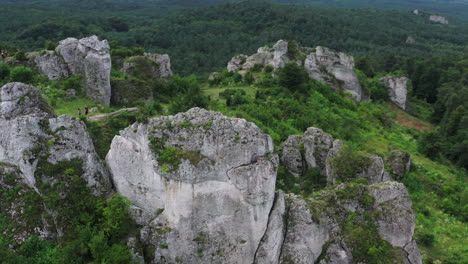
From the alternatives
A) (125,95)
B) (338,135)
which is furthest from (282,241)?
(338,135)

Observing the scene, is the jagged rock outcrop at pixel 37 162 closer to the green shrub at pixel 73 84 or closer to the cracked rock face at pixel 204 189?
the cracked rock face at pixel 204 189

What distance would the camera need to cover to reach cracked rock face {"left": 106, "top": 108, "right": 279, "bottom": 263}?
1517cm

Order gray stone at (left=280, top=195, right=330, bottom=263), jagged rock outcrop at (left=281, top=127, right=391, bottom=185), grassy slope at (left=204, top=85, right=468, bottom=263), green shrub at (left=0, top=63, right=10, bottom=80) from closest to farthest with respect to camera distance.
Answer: gray stone at (left=280, top=195, right=330, bottom=263) < grassy slope at (left=204, top=85, right=468, bottom=263) < green shrub at (left=0, top=63, right=10, bottom=80) < jagged rock outcrop at (left=281, top=127, right=391, bottom=185)

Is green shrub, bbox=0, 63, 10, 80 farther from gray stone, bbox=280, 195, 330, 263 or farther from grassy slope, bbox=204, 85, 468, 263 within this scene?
gray stone, bbox=280, 195, 330, 263

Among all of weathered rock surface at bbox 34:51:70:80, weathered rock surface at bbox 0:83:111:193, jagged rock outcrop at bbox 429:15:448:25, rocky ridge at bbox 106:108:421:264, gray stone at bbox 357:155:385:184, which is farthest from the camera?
jagged rock outcrop at bbox 429:15:448:25

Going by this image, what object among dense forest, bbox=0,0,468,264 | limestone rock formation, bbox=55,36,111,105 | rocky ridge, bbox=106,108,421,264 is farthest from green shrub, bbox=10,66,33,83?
rocky ridge, bbox=106,108,421,264

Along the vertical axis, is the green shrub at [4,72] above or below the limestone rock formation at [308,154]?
above

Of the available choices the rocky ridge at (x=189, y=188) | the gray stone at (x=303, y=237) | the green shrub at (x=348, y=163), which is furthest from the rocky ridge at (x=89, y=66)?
the gray stone at (x=303, y=237)

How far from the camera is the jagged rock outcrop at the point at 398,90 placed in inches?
2244

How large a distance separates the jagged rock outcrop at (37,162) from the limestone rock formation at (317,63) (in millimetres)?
31242

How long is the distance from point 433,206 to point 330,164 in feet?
37.6

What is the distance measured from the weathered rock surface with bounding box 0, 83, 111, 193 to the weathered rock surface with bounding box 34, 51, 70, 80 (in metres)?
13.0

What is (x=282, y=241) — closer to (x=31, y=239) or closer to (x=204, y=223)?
(x=204, y=223)

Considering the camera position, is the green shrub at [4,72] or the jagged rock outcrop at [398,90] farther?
the jagged rock outcrop at [398,90]
